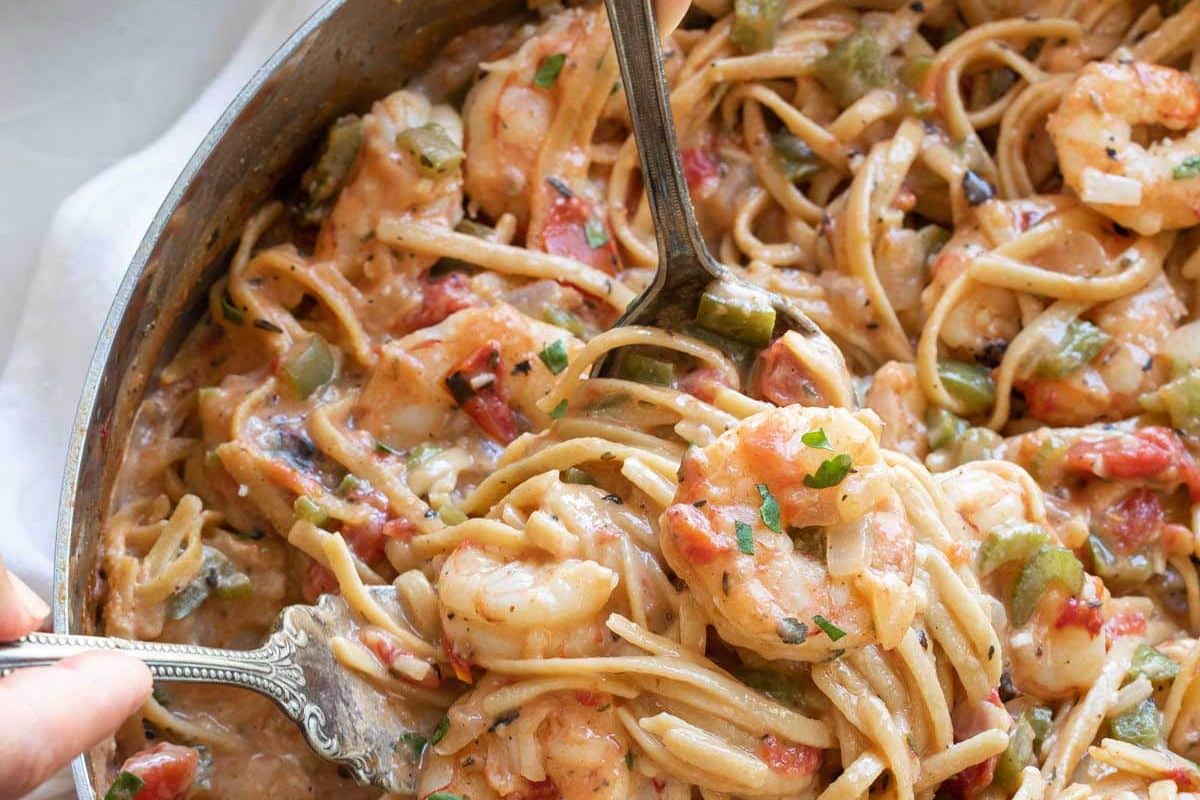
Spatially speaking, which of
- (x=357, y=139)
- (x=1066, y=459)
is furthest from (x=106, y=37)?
(x=1066, y=459)

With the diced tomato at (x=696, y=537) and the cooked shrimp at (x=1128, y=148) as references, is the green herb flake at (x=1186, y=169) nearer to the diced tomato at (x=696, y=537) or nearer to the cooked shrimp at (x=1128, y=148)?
the cooked shrimp at (x=1128, y=148)

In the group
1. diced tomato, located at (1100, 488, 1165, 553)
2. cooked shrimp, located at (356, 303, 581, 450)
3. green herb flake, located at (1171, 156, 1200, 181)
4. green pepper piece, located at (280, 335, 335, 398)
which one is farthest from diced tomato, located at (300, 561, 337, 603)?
green herb flake, located at (1171, 156, 1200, 181)

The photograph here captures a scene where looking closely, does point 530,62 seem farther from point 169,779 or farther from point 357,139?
point 169,779

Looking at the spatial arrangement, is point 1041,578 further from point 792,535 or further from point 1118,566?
point 792,535

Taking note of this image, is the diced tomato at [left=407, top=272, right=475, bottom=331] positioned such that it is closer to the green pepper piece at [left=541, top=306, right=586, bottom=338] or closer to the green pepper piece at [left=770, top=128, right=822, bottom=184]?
the green pepper piece at [left=541, top=306, right=586, bottom=338]

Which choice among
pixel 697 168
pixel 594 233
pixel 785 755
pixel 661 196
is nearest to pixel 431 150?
pixel 594 233

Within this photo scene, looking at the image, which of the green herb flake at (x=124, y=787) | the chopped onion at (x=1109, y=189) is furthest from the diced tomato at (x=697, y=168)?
the green herb flake at (x=124, y=787)
